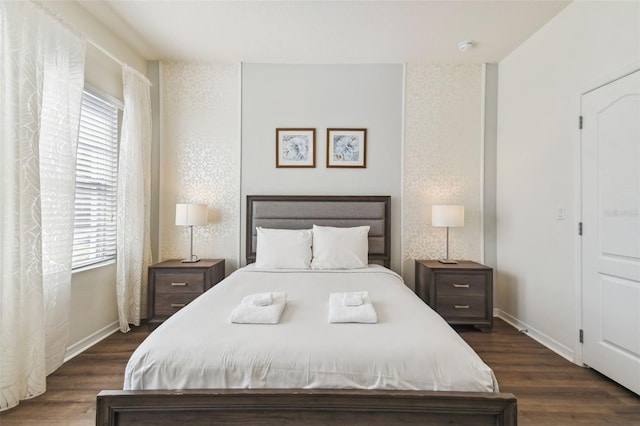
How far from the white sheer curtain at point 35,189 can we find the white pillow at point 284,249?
1.51 m

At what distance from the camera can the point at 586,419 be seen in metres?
1.69

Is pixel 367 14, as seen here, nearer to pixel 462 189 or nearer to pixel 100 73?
pixel 462 189

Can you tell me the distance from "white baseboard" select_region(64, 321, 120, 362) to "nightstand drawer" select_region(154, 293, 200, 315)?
1.47 feet

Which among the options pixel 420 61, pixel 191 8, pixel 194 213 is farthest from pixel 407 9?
pixel 194 213

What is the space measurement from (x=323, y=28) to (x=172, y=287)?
9.45 ft

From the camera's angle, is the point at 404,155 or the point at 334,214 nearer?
the point at 334,214

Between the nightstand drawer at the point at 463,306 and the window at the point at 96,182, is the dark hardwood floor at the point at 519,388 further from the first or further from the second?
the window at the point at 96,182

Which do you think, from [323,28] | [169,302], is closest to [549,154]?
[323,28]

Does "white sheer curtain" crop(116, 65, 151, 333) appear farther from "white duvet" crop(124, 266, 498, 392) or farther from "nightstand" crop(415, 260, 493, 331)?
"nightstand" crop(415, 260, 493, 331)

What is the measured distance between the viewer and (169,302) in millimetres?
2871

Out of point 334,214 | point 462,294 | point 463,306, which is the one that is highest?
point 334,214

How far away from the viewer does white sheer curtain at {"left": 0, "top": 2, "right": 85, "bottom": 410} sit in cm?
172

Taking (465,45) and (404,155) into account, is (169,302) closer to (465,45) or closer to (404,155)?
(404,155)

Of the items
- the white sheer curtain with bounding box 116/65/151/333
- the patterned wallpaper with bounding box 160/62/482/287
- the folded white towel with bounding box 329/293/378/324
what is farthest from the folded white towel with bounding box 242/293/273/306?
the white sheer curtain with bounding box 116/65/151/333
